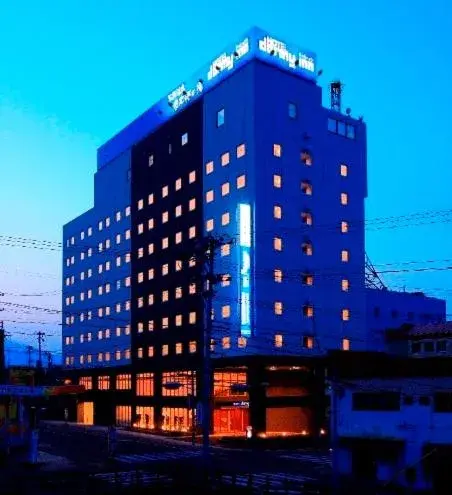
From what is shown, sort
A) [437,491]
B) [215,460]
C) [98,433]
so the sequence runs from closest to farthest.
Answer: [437,491] → [215,460] → [98,433]

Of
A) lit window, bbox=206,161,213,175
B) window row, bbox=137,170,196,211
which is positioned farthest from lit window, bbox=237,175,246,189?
window row, bbox=137,170,196,211

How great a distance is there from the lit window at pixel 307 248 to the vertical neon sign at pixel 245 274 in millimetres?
7107

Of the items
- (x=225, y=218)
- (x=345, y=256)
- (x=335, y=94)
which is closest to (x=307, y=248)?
(x=345, y=256)

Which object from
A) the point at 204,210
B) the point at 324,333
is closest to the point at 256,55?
the point at 204,210

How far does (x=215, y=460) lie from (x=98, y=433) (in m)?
32.5

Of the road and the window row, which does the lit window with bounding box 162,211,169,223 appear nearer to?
the window row

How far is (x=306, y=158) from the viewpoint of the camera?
250ft

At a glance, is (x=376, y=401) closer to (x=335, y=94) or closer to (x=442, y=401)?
(x=442, y=401)

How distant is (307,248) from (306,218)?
10.8 feet

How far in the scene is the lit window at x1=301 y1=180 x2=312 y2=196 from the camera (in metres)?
75.4

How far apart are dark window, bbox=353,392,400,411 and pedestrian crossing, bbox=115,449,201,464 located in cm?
1527

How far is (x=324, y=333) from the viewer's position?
7506 centimetres

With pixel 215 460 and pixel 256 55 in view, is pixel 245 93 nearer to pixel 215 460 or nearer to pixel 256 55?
pixel 256 55

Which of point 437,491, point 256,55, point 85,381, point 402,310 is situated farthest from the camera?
Answer: point 85,381
